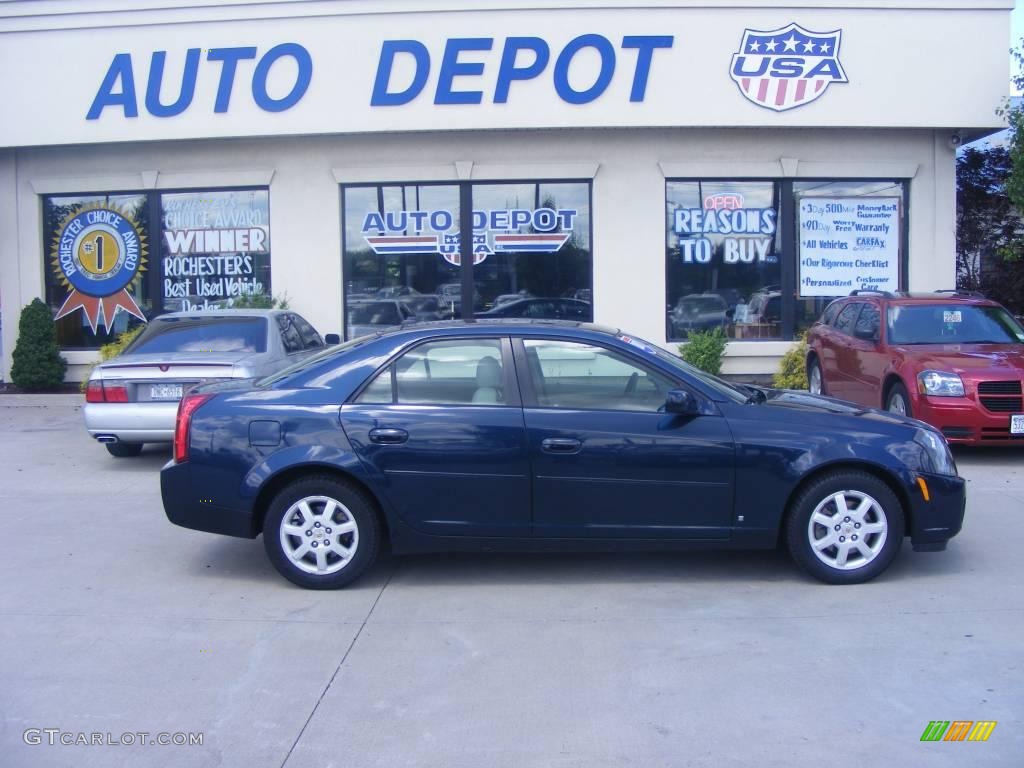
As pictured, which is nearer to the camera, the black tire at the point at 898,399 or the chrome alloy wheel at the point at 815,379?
the black tire at the point at 898,399

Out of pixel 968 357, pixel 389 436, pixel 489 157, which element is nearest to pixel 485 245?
pixel 489 157

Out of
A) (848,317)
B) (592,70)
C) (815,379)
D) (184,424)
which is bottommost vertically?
(815,379)

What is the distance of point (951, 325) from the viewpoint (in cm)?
1129

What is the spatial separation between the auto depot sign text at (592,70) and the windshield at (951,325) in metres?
4.13

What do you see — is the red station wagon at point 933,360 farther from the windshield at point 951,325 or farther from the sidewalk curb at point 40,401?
the sidewalk curb at point 40,401

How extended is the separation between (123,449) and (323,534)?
5397 mm

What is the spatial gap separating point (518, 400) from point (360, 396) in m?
0.94

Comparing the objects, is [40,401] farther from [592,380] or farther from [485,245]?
[592,380]

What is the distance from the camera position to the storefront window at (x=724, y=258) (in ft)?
50.2

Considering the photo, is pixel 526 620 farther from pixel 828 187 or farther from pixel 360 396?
pixel 828 187

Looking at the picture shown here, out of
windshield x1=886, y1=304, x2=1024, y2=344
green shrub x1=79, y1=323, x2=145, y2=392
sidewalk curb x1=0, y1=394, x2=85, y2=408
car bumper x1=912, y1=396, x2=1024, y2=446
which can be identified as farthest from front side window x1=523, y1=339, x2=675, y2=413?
sidewalk curb x1=0, y1=394, x2=85, y2=408

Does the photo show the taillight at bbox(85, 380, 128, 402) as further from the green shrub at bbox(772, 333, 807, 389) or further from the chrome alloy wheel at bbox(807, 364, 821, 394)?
the green shrub at bbox(772, 333, 807, 389)

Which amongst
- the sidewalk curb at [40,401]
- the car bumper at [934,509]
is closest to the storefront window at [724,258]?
the sidewalk curb at [40,401]

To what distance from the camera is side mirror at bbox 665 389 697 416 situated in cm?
612
